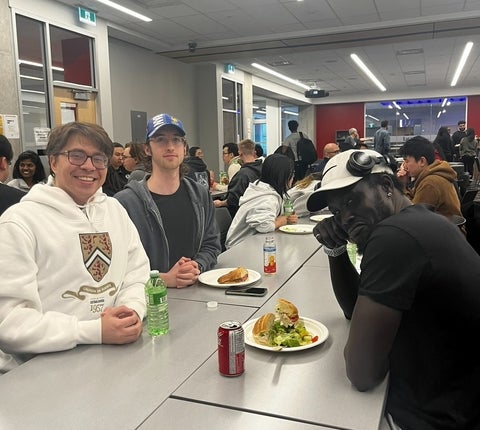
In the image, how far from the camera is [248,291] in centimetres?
208

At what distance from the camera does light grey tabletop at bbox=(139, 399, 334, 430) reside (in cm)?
109

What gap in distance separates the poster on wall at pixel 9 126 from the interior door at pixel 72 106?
0.90m

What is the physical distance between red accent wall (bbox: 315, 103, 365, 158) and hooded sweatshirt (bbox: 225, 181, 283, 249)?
635 inches

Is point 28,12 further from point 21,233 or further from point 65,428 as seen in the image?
point 65,428

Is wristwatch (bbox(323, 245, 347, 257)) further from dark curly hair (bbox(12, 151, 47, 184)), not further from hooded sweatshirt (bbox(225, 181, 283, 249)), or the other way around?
dark curly hair (bbox(12, 151, 47, 184))

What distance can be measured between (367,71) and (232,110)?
13.2 ft

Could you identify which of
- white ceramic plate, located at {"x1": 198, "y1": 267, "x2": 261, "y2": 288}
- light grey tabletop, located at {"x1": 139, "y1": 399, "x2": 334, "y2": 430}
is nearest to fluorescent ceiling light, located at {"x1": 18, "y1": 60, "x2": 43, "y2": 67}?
white ceramic plate, located at {"x1": 198, "y1": 267, "x2": 261, "y2": 288}

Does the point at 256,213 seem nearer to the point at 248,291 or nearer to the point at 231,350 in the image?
the point at 248,291

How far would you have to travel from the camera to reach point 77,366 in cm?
139

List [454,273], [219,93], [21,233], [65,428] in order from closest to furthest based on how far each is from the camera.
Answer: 1. [65,428]
2. [454,273]
3. [21,233]
4. [219,93]

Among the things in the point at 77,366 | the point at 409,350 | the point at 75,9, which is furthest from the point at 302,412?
the point at 75,9

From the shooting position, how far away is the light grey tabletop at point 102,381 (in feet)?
3.72

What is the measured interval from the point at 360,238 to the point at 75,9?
20.8 ft

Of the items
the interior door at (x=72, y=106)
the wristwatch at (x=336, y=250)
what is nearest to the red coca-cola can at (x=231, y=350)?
the wristwatch at (x=336, y=250)
